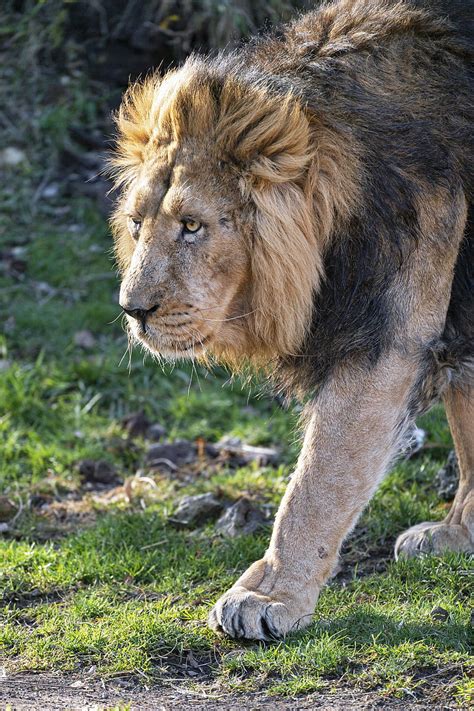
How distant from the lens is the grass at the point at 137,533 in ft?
11.5

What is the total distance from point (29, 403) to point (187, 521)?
1726mm

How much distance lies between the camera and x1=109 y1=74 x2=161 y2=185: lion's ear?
13.3 feet

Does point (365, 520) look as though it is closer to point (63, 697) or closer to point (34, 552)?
point (34, 552)

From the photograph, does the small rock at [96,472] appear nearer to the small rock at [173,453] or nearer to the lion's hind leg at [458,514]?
the small rock at [173,453]

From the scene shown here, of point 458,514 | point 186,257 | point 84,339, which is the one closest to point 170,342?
point 186,257

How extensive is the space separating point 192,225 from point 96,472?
7.13 feet

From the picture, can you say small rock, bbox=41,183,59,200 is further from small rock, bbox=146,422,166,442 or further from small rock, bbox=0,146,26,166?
small rock, bbox=146,422,166,442

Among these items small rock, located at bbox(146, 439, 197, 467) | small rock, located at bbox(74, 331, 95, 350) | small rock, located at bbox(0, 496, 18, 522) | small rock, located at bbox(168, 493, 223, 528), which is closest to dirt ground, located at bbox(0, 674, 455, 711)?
small rock, located at bbox(168, 493, 223, 528)

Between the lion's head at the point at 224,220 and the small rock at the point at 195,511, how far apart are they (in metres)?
1.23

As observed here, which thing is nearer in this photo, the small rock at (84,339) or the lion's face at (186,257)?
the lion's face at (186,257)

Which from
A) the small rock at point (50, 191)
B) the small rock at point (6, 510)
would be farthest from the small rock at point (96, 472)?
the small rock at point (50, 191)

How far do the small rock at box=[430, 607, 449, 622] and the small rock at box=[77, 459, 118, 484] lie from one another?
2.25 metres

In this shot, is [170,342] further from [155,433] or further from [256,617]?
[155,433]

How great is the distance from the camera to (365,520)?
189 inches
